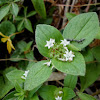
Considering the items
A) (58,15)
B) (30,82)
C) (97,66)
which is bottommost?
(97,66)

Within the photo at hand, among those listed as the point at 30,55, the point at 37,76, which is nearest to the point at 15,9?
the point at 30,55

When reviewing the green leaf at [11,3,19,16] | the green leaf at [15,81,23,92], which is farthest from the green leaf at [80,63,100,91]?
the green leaf at [11,3,19,16]

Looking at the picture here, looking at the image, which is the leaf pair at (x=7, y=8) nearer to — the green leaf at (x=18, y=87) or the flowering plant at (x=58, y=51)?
the flowering plant at (x=58, y=51)

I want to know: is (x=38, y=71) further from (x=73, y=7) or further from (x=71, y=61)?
(x=73, y=7)

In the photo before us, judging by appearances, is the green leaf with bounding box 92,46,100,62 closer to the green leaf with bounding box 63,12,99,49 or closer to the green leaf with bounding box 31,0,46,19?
the green leaf with bounding box 63,12,99,49

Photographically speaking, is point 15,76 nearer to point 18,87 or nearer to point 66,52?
point 18,87

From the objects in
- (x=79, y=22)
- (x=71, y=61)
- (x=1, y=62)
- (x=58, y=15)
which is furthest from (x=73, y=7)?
(x=1, y=62)
